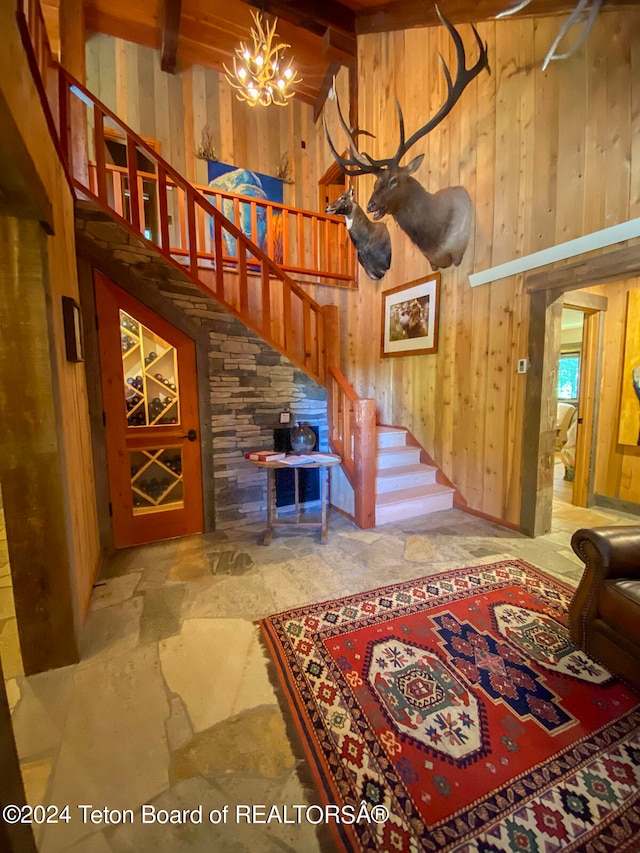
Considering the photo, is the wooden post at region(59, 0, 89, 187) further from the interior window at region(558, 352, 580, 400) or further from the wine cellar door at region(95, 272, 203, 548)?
the interior window at region(558, 352, 580, 400)

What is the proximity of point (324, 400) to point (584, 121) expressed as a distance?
2839mm

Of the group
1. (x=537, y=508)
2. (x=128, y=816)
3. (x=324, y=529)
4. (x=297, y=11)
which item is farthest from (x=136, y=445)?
(x=297, y=11)

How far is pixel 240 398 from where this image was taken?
3080mm

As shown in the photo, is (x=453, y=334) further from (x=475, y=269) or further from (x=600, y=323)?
(x=600, y=323)

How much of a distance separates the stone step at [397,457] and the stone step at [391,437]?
13cm

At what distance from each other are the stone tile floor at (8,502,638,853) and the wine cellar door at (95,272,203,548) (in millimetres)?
317

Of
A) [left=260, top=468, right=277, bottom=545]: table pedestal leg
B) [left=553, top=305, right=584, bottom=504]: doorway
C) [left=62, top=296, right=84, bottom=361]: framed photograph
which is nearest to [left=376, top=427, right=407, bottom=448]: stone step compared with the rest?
[left=260, top=468, right=277, bottom=545]: table pedestal leg

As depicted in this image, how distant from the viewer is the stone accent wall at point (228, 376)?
2.60m

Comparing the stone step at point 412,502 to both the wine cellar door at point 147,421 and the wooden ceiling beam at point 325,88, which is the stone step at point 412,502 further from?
the wooden ceiling beam at point 325,88

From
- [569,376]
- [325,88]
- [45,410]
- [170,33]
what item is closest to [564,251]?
[45,410]

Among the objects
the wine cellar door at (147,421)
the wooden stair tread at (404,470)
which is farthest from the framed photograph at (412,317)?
the wine cellar door at (147,421)

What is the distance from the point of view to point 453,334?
141 inches

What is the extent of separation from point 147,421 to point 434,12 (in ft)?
16.3

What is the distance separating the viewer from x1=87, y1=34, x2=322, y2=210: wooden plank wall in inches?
181
